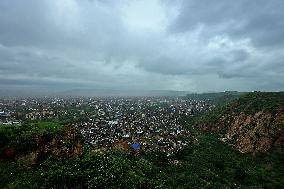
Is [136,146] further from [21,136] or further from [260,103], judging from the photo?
[260,103]

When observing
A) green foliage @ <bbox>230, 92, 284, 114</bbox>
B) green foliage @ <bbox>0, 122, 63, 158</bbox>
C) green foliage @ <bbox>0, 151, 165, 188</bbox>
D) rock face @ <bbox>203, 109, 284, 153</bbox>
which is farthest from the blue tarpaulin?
green foliage @ <bbox>230, 92, 284, 114</bbox>

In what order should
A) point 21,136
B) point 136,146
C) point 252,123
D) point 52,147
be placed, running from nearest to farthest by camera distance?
point 21,136 → point 52,147 → point 136,146 → point 252,123

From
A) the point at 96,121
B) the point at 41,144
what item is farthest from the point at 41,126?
the point at 96,121

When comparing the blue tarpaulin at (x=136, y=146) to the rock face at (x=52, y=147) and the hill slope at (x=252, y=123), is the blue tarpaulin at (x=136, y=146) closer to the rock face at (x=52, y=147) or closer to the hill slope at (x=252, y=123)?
the rock face at (x=52, y=147)

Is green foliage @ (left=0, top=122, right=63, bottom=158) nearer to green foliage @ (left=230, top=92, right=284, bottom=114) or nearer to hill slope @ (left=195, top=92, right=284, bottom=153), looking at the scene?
hill slope @ (left=195, top=92, right=284, bottom=153)

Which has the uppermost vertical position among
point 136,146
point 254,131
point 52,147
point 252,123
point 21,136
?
point 21,136

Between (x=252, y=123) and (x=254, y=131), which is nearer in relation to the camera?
(x=254, y=131)

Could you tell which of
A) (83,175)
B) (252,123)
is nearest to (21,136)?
(83,175)

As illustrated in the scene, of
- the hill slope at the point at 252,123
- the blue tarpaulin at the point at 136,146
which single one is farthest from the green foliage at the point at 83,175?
the hill slope at the point at 252,123

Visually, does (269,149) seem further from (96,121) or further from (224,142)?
(96,121)
